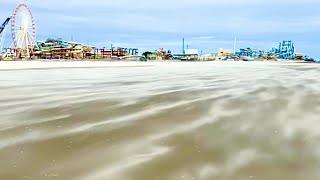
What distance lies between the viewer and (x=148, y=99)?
243 inches

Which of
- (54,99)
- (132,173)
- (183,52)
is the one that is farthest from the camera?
(183,52)

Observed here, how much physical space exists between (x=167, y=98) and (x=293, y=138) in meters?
2.84

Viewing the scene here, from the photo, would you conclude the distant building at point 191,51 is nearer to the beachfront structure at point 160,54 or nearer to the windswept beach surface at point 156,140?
the beachfront structure at point 160,54

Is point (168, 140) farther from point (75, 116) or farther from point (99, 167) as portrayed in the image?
point (75, 116)

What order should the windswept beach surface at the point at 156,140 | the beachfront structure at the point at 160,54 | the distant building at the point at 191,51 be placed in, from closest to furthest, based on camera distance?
the windswept beach surface at the point at 156,140 → the beachfront structure at the point at 160,54 → the distant building at the point at 191,51

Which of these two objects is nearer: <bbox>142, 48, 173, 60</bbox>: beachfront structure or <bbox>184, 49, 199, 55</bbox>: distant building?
<bbox>142, 48, 173, 60</bbox>: beachfront structure

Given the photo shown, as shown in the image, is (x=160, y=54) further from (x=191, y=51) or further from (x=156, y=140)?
(x=156, y=140)

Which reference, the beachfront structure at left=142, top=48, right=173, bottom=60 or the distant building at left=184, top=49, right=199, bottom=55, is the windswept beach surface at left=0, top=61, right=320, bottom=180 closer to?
the beachfront structure at left=142, top=48, right=173, bottom=60

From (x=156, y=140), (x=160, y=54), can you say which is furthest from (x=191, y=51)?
(x=156, y=140)

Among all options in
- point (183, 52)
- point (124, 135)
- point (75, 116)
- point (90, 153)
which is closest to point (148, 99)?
point (75, 116)

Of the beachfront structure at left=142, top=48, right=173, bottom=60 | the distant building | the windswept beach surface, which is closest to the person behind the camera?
the windswept beach surface

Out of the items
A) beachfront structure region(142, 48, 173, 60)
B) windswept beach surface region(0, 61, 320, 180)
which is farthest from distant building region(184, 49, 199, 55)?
windswept beach surface region(0, 61, 320, 180)

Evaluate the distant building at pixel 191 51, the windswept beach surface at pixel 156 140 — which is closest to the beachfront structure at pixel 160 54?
the distant building at pixel 191 51

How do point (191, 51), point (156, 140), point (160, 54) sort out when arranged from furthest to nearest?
point (191, 51) < point (160, 54) < point (156, 140)
